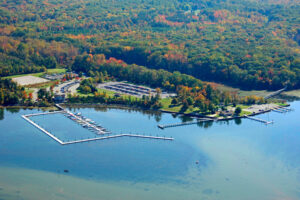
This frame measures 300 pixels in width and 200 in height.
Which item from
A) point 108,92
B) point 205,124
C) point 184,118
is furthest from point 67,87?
point 205,124

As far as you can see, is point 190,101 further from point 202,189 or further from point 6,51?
point 6,51

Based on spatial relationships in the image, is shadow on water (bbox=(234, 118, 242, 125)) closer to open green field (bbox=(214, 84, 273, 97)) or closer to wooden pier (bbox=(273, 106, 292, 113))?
wooden pier (bbox=(273, 106, 292, 113))

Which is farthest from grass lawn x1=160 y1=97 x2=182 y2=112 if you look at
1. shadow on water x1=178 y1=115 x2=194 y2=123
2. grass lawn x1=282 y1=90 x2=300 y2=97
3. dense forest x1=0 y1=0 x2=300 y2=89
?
grass lawn x1=282 y1=90 x2=300 y2=97

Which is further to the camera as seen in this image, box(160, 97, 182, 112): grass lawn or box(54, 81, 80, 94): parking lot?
box(54, 81, 80, 94): parking lot

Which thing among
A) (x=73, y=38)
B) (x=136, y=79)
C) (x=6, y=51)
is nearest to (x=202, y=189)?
(x=136, y=79)

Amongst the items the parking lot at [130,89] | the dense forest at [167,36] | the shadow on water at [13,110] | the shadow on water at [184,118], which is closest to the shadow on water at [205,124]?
the shadow on water at [184,118]

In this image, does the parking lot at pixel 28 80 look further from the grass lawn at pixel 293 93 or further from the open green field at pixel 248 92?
the grass lawn at pixel 293 93
